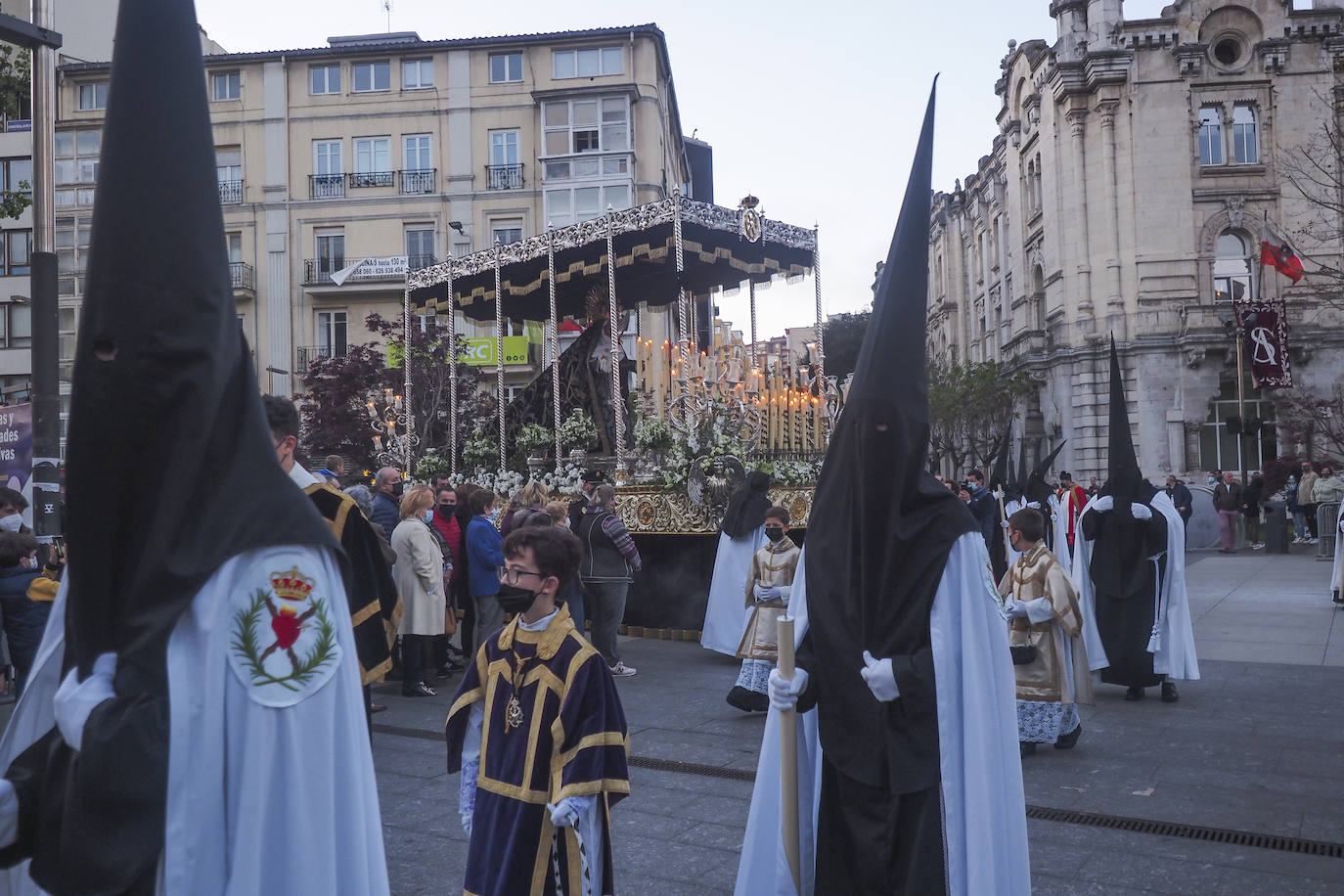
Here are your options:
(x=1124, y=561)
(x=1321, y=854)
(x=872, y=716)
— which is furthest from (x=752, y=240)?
(x=872, y=716)

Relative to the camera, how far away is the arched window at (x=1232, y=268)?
35094 mm

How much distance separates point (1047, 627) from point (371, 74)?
35.8m

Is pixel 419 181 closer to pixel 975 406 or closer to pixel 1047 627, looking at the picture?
pixel 975 406

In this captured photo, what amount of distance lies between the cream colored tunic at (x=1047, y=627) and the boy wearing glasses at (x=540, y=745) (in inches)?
182

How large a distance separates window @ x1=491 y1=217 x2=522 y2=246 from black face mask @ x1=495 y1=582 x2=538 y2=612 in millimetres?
34191

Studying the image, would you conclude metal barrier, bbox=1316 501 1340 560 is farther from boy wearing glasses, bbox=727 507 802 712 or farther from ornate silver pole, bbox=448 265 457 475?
boy wearing glasses, bbox=727 507 802 712

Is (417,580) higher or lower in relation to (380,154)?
lower

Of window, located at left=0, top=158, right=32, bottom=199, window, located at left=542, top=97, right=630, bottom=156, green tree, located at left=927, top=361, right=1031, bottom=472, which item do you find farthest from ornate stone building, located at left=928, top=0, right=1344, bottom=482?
window, located at left=0, top=158, right=32, bottom=199

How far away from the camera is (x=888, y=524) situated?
373 cm

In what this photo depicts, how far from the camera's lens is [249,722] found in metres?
2.31

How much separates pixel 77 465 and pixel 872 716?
2.59m

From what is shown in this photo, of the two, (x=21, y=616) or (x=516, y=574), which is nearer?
(x=516, y=574)

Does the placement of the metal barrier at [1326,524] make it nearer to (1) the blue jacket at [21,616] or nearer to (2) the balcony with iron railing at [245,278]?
(1) the blue jacket at [21,616]

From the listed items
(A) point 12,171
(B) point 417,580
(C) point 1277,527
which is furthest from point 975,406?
Answer: (A) point 12,171
